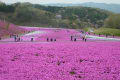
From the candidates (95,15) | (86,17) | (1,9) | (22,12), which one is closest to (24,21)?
(22,12)

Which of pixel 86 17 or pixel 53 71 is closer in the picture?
pixel 53 71

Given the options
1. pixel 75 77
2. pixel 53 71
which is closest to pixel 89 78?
pixel 75 77

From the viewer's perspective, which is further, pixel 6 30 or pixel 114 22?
pixel 114 22

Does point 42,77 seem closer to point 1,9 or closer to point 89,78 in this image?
point 89,78

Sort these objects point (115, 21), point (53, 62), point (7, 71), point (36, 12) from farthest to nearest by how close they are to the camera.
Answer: point (36, 12) < point (115, 21) < point (53, 62) < point (7, 71)

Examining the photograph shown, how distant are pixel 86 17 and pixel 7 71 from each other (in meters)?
171

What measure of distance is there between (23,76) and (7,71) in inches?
74.1

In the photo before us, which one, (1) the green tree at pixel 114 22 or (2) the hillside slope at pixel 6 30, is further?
(1) the green tree at pixel 114 22

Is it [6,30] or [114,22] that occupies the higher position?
[114,22]

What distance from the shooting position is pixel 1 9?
15700 centimetres

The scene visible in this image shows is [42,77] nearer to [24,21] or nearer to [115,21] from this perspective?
[115,21]

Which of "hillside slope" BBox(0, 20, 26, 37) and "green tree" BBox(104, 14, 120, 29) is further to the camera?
"green tree" BBox(104, 14, 120, 29)


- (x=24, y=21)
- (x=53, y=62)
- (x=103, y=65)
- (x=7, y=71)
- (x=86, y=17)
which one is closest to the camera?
(x=7, y=71)

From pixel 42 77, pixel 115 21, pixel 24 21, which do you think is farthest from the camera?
pixel 24 21
